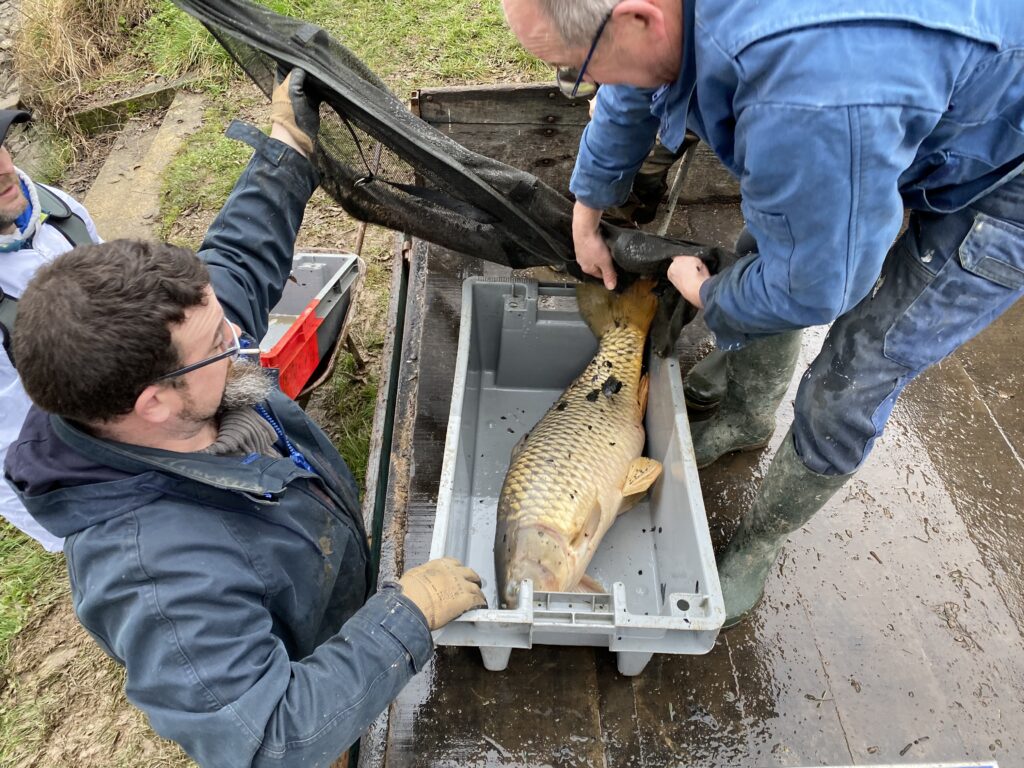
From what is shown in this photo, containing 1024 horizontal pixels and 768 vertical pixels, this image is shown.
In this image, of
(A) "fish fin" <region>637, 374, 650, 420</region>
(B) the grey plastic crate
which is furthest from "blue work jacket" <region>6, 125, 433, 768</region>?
(A) "fish fin" <region>637, 374, 650, 420</region>

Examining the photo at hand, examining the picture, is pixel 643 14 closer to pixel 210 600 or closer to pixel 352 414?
pixel 210 600

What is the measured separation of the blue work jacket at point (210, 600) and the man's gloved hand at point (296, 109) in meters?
0.87

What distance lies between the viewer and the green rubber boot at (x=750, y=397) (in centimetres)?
189

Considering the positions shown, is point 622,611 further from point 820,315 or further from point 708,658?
point 820,315

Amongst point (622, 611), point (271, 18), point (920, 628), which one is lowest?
point (920, 628)

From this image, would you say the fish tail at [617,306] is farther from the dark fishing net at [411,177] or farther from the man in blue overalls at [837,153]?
the man in blue overalls at [837,153]

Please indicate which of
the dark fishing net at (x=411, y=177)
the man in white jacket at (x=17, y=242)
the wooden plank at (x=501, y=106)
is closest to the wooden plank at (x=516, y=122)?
the wooden plank at (x=501, y=106)

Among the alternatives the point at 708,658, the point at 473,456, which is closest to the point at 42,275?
the point at 473,456

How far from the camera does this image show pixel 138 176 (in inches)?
177

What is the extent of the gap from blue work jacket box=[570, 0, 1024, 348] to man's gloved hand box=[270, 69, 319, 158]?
916 mm

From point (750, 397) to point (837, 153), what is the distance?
123 cm

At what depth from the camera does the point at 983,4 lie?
0.87m

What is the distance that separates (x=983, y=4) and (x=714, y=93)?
34 centimetres

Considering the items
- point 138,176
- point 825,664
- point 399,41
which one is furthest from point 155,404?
point 399,41
